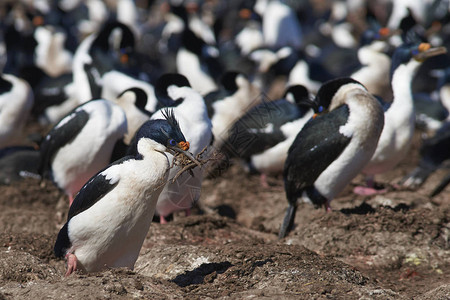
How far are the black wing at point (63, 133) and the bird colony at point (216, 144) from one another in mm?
15

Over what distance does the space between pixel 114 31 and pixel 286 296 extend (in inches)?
A: 374

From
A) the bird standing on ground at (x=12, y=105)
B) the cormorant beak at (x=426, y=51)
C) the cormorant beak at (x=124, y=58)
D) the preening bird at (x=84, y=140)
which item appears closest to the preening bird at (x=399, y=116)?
the cormorant beak at (x=426, y=51)

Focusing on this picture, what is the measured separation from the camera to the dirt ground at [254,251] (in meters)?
5.20

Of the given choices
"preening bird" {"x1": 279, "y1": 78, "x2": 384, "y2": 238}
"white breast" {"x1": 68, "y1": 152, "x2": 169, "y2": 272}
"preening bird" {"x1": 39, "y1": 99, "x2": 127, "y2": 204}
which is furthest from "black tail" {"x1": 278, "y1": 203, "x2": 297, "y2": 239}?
"white breast" {"x1": 68, "y1": 152, "x2": 169, "y2": 272}

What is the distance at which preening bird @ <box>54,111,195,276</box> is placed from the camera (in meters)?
5.46

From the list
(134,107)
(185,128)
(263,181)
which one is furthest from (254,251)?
(263,181)

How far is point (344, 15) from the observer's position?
1131 inches

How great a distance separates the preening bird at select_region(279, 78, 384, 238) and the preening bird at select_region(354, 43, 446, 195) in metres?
1.25

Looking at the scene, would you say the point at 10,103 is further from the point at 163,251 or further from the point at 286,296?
the point at 286,296

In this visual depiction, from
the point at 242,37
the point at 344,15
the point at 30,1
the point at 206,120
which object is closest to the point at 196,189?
the point at 206,120

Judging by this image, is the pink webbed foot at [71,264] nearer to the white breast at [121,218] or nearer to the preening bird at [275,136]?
the white breast at [121,218]

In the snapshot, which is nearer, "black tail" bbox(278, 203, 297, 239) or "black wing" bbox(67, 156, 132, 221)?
"black wing" bbox(67, 156, 132, 221)

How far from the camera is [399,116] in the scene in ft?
29.8

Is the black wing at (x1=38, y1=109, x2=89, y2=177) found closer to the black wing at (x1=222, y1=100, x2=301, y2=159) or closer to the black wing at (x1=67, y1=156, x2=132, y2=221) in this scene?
the black wing at (x1=222, y1=100, x2=301, y2=159)
